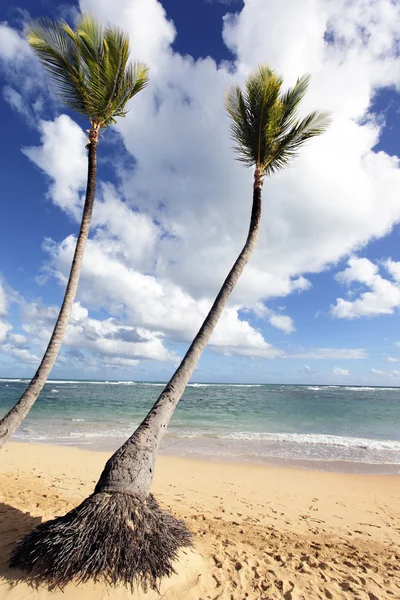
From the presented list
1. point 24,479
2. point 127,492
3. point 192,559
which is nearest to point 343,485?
point 192,559

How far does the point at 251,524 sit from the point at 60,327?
5261 mm

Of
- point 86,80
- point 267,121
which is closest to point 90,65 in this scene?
point 86,80

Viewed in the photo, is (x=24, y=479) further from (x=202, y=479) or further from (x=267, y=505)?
(x=267, y=505)

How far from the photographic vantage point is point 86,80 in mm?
6695

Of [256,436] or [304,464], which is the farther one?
[256,436]

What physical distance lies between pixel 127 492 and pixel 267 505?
526 cm

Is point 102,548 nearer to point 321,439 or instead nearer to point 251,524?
point 251,524

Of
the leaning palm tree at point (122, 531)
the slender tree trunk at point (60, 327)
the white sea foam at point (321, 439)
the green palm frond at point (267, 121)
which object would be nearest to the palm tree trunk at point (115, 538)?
the leaning palm tree at point (122, 531)

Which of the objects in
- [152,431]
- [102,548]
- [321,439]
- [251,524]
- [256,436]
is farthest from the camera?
[256,436]

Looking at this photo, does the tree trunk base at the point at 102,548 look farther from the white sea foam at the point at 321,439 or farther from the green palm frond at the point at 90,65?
the white sea foam at the point at 321,439

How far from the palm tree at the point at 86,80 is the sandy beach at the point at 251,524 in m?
3.03

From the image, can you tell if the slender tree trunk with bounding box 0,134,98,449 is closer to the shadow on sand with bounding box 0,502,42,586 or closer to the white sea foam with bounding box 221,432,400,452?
the shadow on sand with bounding box 0,502,42,586

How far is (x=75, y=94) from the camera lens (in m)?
6.89

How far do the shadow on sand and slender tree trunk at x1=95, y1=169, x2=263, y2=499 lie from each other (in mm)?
1161
